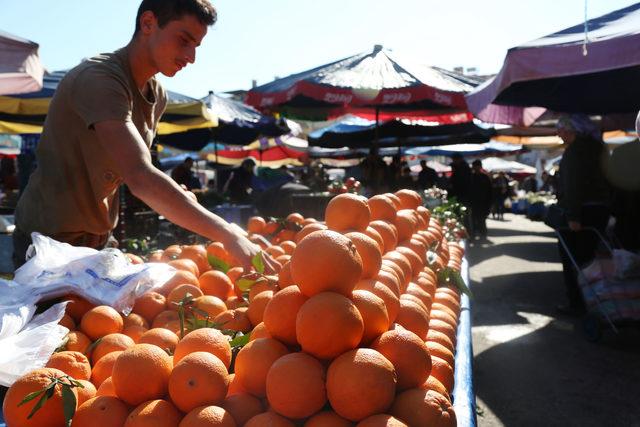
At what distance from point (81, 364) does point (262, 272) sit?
67cm

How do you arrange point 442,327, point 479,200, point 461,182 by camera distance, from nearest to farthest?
point 442,327, point 461,182, point 479,200

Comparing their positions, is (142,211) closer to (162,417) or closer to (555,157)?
(162,417)

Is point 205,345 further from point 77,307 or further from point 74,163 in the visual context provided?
point 74,163

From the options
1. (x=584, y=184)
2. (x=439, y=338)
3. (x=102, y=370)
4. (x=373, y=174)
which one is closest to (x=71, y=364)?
(x=102, y=370)

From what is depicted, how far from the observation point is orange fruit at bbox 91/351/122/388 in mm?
1495

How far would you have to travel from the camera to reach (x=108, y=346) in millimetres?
1656

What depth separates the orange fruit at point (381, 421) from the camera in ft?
3.66

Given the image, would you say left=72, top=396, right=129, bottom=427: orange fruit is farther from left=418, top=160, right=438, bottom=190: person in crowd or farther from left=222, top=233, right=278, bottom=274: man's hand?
left=418, top=160, right=438, bottom=190: person in crowd

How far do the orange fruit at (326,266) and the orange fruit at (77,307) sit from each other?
1.00 m

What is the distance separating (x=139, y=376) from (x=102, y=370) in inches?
12.6

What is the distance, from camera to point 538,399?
3.74m

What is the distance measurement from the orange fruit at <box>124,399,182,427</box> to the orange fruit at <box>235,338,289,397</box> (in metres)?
0.18

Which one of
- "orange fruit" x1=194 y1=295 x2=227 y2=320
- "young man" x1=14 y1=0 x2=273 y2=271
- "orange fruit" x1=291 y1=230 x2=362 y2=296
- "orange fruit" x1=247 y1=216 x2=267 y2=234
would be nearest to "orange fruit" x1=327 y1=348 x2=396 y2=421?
"orange fruit" x1=291 y1=230 x2=362 y2=296

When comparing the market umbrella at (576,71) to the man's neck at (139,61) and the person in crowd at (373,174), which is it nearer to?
the person in crowd at (373,174)
